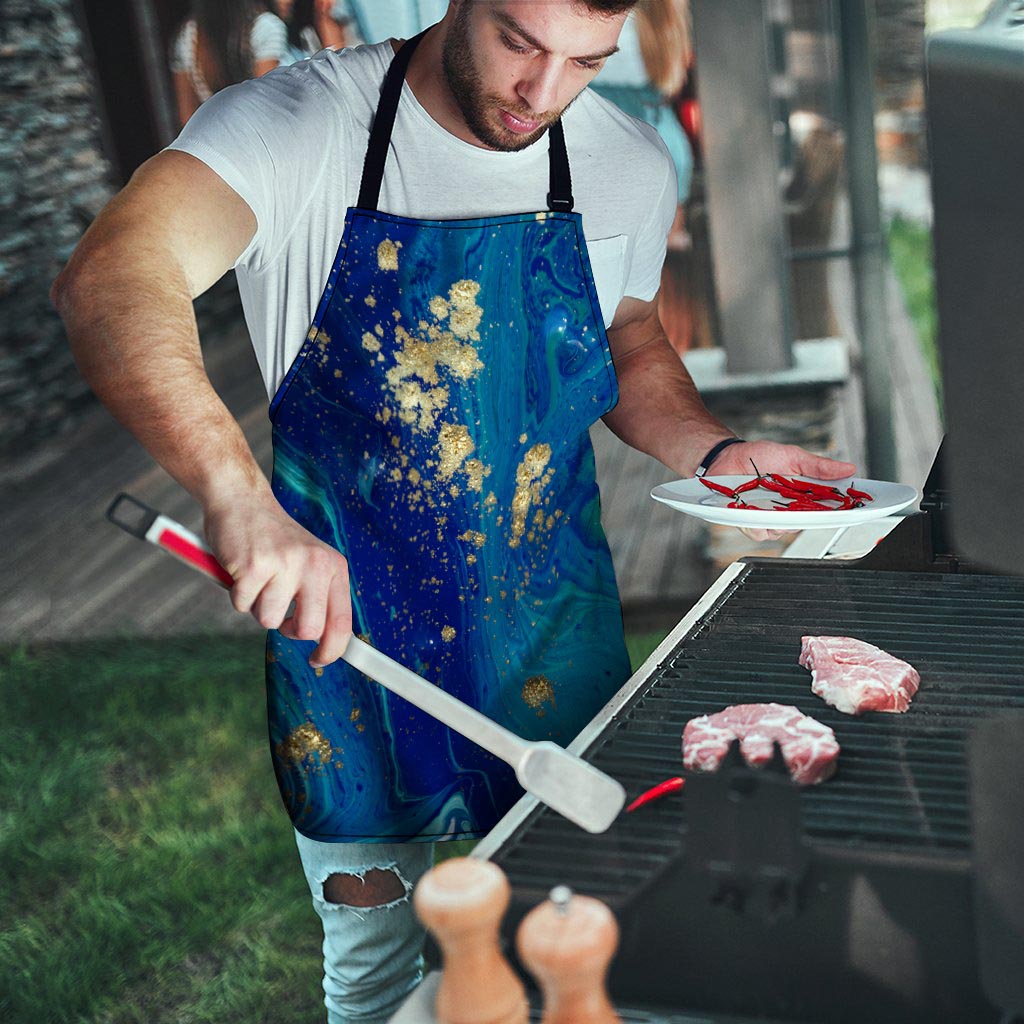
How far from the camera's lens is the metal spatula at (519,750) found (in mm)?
1148

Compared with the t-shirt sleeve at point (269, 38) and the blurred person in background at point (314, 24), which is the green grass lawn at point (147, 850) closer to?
the blurred person in background at point (314, 24)

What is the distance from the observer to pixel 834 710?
142cm

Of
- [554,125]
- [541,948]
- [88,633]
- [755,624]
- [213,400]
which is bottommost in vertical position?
[88,633]

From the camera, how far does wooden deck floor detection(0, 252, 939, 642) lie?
511cm

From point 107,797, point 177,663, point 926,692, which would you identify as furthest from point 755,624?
point 177,663

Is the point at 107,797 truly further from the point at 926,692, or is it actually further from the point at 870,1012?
the point at 870,1012

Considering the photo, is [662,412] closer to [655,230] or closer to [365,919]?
[655,230]

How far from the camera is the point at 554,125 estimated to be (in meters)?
1.94

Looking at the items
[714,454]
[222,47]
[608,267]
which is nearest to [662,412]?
[714,454]

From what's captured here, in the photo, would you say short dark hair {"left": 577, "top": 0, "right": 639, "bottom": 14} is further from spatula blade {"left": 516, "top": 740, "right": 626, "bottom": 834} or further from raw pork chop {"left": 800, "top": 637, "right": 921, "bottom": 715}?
spatula blade {"left": 516, "top": 740, "right": 626, "bottom": 834}

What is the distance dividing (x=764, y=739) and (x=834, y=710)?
0.14 m

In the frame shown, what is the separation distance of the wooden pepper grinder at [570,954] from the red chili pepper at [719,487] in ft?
3.25

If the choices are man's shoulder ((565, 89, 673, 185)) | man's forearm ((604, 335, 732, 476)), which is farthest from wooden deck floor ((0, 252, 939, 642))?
man's shoulder ((565, 89, 673, 185))

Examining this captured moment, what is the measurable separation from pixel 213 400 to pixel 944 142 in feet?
2.83
